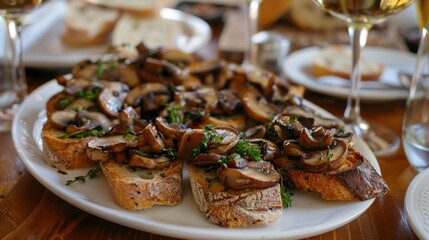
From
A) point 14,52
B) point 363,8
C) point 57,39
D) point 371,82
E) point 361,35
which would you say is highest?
point 363,8

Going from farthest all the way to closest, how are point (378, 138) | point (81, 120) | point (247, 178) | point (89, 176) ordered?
1. point (378, 138)
2. point (81, 120)
3. point (89, 176)
4. point (247, 178)

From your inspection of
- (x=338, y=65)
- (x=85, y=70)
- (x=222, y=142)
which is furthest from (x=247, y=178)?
(x=338, y=65)

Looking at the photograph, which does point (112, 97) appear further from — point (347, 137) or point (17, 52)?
point (347, 137)

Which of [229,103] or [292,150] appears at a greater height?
[292,150]

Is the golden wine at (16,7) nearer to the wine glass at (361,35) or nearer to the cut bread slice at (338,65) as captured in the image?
the wine glass at (361,35)

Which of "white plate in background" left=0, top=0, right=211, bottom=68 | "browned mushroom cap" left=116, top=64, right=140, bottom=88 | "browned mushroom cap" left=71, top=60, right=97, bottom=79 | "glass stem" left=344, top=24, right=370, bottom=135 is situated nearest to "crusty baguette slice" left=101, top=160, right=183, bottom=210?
"browned mushroom cap" left=116, top=64, right=140, bottom=88

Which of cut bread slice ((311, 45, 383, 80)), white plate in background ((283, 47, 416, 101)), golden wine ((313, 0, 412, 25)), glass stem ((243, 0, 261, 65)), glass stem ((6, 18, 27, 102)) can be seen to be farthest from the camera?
glass stem ((243, 0, 261, 65))

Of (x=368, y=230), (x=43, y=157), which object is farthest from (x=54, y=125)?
(x=368, y=230)

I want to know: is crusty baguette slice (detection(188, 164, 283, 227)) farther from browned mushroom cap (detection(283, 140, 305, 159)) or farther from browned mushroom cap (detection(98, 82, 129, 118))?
browned mushroom cap (detection(98, 82, 129, 118))

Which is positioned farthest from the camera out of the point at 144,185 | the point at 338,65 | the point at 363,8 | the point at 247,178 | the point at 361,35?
the point at 338,65
